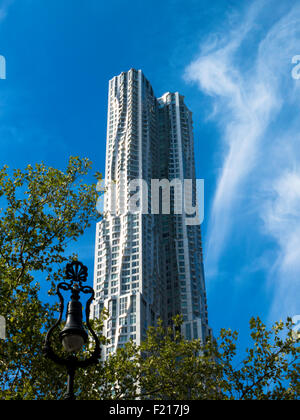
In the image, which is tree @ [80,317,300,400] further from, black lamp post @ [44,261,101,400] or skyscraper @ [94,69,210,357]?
skyscraper @ [94,69,210,357]

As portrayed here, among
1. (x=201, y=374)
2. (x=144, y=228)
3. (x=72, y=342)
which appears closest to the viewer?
(x=72, y=342)

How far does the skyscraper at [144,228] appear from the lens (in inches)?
4082

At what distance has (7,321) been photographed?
60.1 feet

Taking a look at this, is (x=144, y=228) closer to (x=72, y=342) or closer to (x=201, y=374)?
(x=201, y=374)

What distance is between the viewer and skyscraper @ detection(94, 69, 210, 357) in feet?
340

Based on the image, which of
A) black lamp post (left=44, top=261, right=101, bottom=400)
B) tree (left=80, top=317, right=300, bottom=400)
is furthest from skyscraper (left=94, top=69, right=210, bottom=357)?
black lamp post (left=44, top=261, right=101, bottom=400)

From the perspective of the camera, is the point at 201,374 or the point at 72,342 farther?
the point at 201,374

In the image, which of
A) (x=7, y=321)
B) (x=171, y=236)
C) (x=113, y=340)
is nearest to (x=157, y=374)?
(x=7, y=321)

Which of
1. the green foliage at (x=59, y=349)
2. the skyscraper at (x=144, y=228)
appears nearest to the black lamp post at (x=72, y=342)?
the green foliage at (x=59, y=349)

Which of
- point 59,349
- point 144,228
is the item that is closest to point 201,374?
point 59,349

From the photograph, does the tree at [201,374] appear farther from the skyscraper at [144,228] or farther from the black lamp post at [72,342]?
the skyscraper at [144,228]

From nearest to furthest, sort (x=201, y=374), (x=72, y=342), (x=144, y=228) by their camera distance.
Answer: (x=72, y=342) → (x=201, y=374) → (x=144, y=228)

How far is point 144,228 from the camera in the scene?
115000 millimetres
